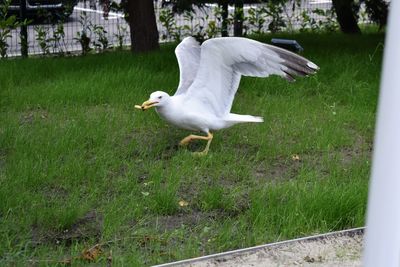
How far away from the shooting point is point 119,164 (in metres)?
5.58

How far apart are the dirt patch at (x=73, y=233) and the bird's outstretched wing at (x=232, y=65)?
1.50m

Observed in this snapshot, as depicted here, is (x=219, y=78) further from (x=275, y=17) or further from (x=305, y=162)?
(x=275, y=17)

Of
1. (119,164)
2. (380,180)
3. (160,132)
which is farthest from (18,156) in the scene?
(380,180)

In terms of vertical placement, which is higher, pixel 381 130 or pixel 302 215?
pixel 381 130

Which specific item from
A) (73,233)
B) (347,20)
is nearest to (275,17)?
(347,20)

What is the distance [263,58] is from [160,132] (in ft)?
3.72

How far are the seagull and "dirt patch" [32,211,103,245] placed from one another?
1232 millimetres

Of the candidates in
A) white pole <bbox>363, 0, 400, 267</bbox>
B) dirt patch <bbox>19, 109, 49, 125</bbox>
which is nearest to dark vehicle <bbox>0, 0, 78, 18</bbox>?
dirt patch <bbox>19, 109, 49, 125</bbox>

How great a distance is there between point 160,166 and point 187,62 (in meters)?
1.03

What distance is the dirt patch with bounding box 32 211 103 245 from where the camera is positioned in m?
4.39

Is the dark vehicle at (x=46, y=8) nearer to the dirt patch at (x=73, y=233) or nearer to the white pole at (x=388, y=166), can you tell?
the dirt patch at (x=73, y=233)

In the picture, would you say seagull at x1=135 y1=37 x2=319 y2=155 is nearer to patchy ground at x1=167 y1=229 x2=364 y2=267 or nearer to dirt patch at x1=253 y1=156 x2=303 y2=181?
dirt patch at x1=253 y1=156 x2=303 y2=181

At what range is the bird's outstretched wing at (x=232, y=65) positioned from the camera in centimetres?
571

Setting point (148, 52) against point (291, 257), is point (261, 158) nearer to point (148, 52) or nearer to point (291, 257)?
point (291, 257)
